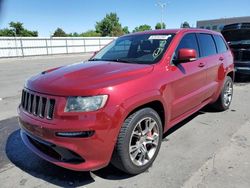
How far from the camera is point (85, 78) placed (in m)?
3.26

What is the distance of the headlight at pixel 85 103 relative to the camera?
290 centimetres

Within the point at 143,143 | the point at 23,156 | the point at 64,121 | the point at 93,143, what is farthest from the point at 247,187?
the point at 23,156

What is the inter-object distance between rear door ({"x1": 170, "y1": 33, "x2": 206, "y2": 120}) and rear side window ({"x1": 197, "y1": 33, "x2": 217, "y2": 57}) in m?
0.23

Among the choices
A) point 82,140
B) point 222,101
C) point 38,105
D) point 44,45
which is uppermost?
point 44,45

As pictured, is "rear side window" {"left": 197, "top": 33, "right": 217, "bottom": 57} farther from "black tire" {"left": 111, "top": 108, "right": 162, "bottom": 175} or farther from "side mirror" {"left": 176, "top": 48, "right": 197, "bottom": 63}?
"black tire" {"left": 111, "top": 108, "right": 162, "bottom": 175}

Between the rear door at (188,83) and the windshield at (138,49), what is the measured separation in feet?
0.87

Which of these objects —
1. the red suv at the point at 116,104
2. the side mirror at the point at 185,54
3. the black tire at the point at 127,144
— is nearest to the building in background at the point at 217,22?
the red suv at the point at 116,104

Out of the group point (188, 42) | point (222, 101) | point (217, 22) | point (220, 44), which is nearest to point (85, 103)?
point (188, 42)

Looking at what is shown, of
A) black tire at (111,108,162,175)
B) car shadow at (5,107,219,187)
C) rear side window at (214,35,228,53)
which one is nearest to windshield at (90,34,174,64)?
black tire at (111,108,162,175)

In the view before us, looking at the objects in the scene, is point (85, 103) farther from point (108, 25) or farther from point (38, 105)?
point (108, 25)

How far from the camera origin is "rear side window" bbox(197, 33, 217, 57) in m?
5.09

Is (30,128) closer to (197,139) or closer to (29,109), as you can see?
(29,109)

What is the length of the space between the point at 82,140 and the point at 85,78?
77cm

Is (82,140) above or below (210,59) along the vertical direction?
below
